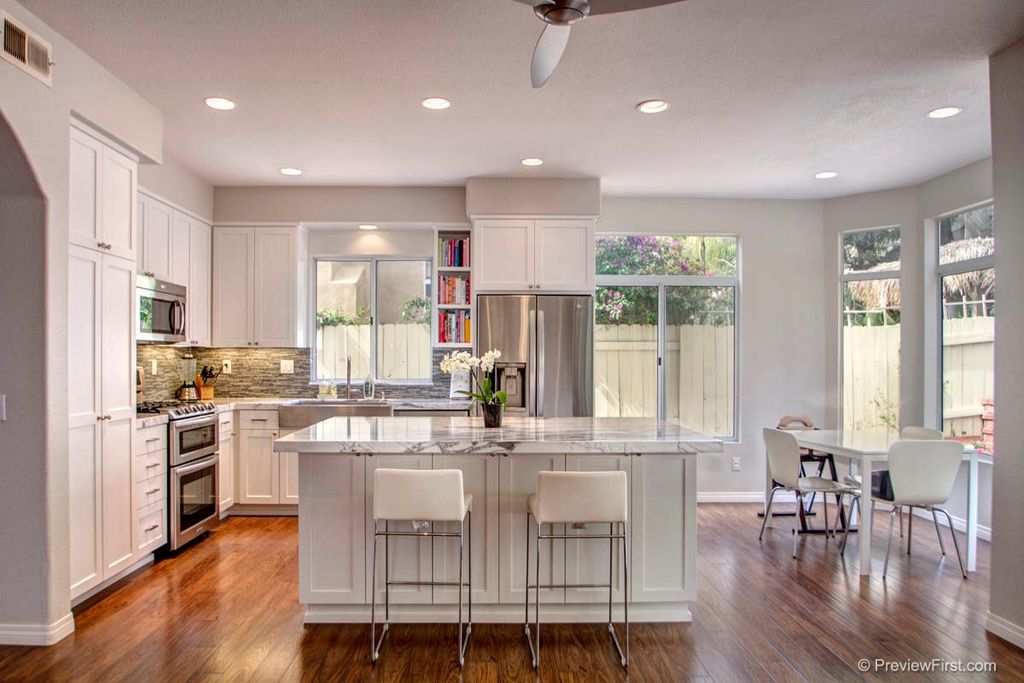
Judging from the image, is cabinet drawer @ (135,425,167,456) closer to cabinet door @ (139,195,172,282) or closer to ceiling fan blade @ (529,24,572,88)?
cabinet door @ (139,195,172,282)

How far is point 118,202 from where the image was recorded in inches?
136

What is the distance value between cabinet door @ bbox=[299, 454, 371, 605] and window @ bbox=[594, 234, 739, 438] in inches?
127

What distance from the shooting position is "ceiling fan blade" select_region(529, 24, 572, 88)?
7.06 ft

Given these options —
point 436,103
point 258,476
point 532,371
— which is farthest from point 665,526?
point 258,476

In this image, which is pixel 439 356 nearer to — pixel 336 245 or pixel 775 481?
pixel 336 245

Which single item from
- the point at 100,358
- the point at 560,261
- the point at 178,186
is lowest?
the point at 100,358

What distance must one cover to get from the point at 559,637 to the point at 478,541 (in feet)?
1.87

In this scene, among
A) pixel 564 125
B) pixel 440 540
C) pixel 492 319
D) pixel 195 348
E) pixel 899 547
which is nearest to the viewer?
pixel 440 540

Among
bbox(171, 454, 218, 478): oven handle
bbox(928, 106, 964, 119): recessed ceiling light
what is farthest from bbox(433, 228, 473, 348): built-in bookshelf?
bbox(928, 106, 964, 119): recessed ceiling light

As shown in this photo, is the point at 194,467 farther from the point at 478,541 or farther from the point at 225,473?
the point at 478,541

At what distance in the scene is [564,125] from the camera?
12.6 ft

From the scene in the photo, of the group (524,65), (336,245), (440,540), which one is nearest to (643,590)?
(440,540)

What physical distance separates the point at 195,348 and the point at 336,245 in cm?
151

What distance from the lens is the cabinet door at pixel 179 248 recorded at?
4.67 metres
